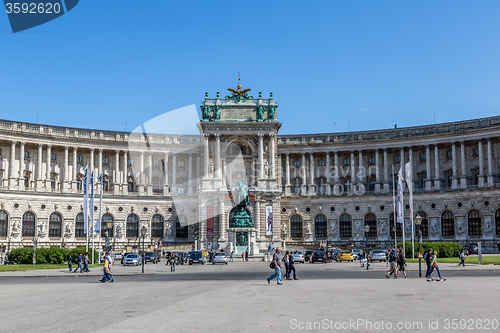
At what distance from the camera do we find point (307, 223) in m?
101

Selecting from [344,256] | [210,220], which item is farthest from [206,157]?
[344,256]

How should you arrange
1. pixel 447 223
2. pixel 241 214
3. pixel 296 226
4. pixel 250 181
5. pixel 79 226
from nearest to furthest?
pixel 241 214
pixel 447 223
pixel 79 226
pixel 250 181
pixel 296 226

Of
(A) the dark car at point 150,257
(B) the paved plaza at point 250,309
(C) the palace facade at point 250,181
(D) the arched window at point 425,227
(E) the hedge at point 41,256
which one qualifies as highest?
(C) the palace facade at point 250,181

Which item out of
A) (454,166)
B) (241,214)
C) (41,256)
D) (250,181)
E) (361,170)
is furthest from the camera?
(361,170)

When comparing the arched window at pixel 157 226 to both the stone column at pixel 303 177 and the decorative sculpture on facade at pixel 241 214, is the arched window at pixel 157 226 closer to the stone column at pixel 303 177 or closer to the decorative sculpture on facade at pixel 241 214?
the decorative sculpture on facade at pixel 241 214

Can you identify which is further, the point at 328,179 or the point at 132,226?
the point at 328,179

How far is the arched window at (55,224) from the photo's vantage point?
9133cm

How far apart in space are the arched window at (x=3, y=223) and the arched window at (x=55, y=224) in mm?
6756

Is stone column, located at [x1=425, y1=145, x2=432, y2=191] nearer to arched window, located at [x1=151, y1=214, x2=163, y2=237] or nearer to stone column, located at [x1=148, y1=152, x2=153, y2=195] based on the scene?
arched window, located at [x1=151, y1=214, x2=163, y2=237]

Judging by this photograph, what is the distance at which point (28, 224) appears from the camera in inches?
3514

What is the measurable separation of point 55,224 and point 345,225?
160 ft

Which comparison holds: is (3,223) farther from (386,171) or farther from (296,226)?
(386,171)

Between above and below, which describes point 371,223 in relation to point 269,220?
below

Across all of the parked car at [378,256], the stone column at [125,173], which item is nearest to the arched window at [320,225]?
the parked car at [378,256]
